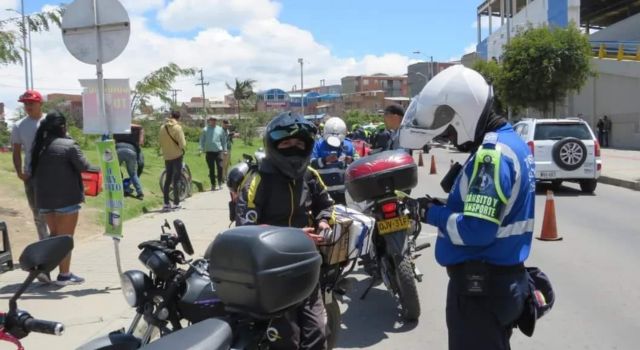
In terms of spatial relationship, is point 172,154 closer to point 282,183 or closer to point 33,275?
point 282,183

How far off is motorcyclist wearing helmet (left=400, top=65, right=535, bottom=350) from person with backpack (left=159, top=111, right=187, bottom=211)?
9.74 metres

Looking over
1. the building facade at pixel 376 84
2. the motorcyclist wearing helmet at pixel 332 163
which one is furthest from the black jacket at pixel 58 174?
the building facade at pixel 376 84

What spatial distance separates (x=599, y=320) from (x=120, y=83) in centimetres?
516

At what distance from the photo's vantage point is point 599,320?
18.0 ft

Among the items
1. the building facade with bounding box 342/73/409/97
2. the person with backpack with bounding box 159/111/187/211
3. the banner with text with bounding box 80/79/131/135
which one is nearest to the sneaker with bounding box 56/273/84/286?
the banner with text with bounding box 80/79/131/135

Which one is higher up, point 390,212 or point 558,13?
point 558,13

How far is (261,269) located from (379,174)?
1.95 m

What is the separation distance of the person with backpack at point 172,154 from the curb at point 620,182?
421 inches

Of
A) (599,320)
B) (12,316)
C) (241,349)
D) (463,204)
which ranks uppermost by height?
(463,204)

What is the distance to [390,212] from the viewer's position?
4.95 metres

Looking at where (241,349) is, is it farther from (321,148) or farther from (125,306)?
(321,148)

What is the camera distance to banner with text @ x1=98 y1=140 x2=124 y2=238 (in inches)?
249

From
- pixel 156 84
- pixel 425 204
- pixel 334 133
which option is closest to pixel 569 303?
pixel 334 133

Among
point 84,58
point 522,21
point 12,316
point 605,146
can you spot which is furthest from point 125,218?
point 522,21
